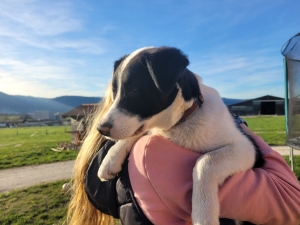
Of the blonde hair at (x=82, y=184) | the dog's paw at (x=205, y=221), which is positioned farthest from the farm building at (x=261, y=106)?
the dog's paw at (x=205, y=221)

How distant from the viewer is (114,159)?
1739 mm

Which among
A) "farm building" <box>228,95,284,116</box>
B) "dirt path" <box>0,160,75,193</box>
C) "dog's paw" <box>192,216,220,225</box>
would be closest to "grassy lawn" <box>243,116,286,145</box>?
"dirt path" <box>0,160,75,193</box>

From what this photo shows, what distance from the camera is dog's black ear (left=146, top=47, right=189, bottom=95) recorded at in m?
1.69

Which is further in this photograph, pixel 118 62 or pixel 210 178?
pixel 118 62

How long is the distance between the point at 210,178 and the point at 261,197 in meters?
0.25

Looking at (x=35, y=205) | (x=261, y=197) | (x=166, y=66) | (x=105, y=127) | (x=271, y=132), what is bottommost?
(x=35, y=205)

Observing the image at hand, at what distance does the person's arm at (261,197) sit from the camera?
4.43 ft

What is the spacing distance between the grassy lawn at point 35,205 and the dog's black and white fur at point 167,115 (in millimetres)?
3377

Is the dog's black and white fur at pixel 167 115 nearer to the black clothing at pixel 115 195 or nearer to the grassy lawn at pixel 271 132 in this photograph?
the black clothing at pixel 115 195

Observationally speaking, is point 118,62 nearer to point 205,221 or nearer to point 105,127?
point 105,127

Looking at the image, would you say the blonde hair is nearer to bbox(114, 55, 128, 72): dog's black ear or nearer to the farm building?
bbox(114, 55, 128, 72): dog's black ear

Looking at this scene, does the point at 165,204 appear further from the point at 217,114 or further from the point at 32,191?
the point at 32,191

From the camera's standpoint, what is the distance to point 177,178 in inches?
54.5

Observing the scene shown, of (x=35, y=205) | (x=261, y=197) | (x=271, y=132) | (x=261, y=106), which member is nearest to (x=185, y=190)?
(x=261, y=197)
